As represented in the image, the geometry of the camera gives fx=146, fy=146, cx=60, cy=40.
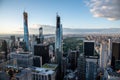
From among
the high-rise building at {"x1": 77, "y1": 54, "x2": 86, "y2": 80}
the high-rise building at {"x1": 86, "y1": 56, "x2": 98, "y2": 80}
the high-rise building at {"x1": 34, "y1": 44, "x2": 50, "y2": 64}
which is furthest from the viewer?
the high-rise building at {"x1": 34, "y1": 44, "x2": 50, "y2": 64}

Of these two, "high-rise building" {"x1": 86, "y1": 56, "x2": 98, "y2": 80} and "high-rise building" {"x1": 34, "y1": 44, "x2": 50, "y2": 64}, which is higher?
"high-rise building" {"x1": 34, "y1": 44, "x2": 50, "y2": 64}

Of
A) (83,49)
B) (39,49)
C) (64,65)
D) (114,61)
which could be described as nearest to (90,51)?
(83,49)

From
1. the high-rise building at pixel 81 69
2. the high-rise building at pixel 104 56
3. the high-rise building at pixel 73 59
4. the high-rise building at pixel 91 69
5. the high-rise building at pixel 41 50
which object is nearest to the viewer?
the high-rise building at pixel 91 69

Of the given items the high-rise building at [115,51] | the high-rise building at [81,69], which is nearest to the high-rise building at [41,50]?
the high-rise building at [81,69]

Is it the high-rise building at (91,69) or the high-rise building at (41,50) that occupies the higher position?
the high-rise building at (41,50)

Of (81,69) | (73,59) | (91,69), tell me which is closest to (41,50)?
(73,59)

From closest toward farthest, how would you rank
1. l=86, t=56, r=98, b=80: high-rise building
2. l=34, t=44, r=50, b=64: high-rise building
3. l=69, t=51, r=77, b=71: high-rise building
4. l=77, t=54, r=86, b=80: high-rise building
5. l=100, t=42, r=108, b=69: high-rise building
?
l=86, t=56, r=98, b=80: high-rise building → l=77, t=54, r=86, b=80: high-rise building → l=100, t=42, r=108, b=69: high-rise building → l=69, t=51, r=77, b=71: high-rise building → l=34, t=44, r=50, b=64: high-rise building

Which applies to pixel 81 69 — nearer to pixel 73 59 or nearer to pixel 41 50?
pixel 73 59

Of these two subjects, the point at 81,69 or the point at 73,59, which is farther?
the point at 73,59

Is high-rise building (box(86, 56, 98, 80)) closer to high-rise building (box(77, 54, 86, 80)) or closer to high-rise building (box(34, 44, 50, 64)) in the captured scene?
high-rise building (box(77, 54, 86, 80))

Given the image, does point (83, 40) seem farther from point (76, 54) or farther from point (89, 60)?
point (89, 60)

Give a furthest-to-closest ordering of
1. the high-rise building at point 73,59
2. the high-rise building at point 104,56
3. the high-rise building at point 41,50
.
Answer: the high-rise building at point 41,50 → the high-rise building at point 73,59 → the high-rise building at point 104,56

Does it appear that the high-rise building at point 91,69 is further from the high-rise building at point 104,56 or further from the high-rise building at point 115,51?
the high-rise building at point 115,51

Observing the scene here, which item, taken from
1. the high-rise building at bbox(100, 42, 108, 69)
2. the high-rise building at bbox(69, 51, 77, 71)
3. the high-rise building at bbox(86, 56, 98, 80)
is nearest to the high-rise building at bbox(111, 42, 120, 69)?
the high-rise building at bbox(100, 42, 108, 69)
